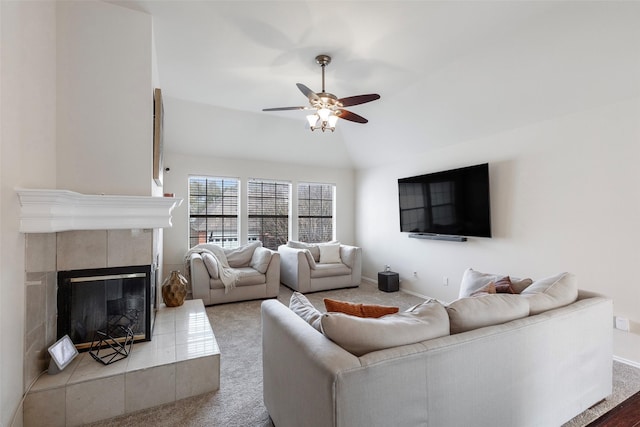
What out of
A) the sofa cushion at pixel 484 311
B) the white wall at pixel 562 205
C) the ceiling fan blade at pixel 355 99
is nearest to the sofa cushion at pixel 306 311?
the sofa cushion at pixel 484 311

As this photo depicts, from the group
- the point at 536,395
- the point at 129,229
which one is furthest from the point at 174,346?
the point at 536,395

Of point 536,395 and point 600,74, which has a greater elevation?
point 600,74

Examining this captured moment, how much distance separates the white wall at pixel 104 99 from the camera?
212 cm

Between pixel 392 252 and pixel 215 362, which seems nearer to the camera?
pixel 215 362

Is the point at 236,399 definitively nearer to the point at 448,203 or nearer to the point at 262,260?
the point at 262,260

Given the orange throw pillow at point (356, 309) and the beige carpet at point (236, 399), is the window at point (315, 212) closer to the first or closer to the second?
the beige carpet at point (236, 399)

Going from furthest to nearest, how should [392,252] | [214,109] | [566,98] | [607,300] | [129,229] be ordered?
[392,252] < [214,109] < [566,98] < [129,229] < [607,300]

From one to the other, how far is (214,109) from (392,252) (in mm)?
3854

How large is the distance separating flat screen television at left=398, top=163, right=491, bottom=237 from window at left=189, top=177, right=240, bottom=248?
3.09 m

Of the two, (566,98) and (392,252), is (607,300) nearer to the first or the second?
(566,98)

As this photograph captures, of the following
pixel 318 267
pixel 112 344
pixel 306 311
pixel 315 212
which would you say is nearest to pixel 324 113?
pixel 306 311

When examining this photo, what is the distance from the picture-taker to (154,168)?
2482 millimetres

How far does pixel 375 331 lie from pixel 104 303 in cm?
219

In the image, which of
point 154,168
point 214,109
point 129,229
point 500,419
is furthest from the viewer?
point 214,109
